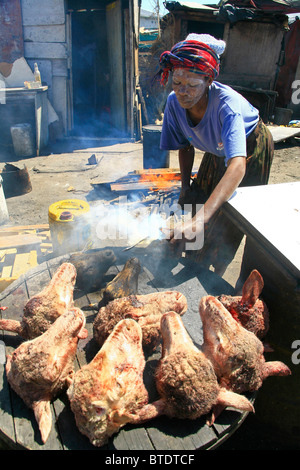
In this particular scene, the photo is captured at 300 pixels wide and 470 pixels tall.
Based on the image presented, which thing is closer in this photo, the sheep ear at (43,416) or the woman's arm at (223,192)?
the sheep ear at (43,416)

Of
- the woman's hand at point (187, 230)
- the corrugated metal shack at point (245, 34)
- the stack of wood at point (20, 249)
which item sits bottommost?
the stack of wood at point (20, 249)

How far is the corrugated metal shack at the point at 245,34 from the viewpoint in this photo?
11.9 meters

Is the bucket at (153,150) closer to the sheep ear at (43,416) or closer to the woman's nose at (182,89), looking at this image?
the woman's nose at (182,89)

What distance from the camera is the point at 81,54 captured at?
13.0 meters

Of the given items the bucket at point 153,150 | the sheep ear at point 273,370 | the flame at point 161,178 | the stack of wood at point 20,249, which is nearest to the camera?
the sheep ear at point 273,370

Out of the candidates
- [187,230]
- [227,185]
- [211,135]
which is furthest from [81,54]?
[187,230]

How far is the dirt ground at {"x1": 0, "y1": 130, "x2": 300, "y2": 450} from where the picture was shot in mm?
6602

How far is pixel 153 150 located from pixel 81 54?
26.5ft

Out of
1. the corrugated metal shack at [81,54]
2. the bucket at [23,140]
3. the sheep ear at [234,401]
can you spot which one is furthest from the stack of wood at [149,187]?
the sheep ear at [234,401]

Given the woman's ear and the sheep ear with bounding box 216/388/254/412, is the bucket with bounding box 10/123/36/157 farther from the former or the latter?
the sheep ear with bounding box 216/388/254/412

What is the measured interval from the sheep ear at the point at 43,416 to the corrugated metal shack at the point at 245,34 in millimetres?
13205

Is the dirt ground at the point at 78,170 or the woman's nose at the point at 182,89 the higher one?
the woman's nose at the point at 182,89

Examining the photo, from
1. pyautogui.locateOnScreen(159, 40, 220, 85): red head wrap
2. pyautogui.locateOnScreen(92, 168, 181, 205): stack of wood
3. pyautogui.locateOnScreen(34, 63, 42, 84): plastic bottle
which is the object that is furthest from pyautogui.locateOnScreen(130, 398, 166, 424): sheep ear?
pyautogui.locateOnScreen(34, 63, 42, 84): plastic bottle
